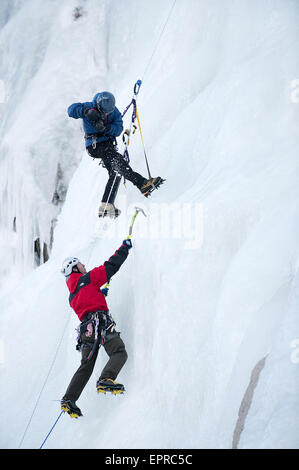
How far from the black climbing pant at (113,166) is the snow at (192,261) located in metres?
0.24

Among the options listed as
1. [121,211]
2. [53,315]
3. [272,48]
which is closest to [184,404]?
[53,315]

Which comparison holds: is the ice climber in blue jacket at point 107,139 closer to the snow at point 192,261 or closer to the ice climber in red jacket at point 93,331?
the snow at point 192,261

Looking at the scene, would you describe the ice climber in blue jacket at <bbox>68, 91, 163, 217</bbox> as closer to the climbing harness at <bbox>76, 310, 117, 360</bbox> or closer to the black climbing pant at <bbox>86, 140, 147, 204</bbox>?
the black climbing pant at <bbox>86, 140, 147, 204</bbox>

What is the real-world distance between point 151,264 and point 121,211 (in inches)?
62.0

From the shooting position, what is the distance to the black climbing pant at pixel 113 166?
4000 mm

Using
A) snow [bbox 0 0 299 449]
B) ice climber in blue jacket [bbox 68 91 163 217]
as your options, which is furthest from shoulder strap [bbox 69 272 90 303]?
ice climber in blue jacket [bbox 68 91 163 217]

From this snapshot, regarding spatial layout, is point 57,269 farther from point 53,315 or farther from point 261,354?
point 261,354

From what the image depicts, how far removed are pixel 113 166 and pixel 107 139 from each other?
30cm

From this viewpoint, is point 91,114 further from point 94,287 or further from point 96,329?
point 96,329

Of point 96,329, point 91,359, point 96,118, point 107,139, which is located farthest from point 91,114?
point 91,359

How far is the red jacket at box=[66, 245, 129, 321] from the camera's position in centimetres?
310

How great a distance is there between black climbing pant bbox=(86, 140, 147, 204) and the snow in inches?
9.6

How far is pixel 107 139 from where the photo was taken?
416 cm

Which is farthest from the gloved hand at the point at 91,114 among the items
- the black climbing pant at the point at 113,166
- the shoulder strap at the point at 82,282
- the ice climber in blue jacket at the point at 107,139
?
the shoulder strap at the point at 82,282
